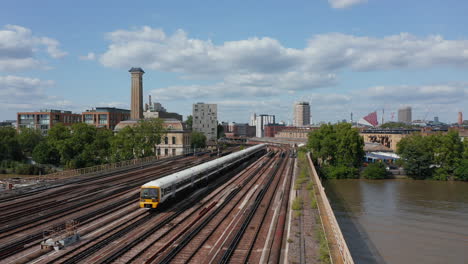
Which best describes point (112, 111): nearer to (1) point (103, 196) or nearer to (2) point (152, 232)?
(1) point (103, 196)

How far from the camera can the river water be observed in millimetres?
24484

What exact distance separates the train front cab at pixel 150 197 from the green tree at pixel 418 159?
54712mm

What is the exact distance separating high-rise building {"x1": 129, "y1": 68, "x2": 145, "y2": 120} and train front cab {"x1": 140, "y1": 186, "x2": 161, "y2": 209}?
10610 centimetres

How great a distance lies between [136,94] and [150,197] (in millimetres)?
109013

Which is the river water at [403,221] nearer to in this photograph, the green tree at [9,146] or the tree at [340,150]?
the tree at [340,150]

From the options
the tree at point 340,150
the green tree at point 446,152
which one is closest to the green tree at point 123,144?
the tree at point 340,150

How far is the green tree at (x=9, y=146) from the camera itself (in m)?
71.9

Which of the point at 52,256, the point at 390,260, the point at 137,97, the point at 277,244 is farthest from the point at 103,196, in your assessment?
the point at 137,97

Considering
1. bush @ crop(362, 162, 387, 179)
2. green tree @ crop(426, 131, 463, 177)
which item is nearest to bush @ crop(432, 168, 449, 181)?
green tree @ crop(426, 131, 463, 177)

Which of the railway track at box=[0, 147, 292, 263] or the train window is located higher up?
the train window

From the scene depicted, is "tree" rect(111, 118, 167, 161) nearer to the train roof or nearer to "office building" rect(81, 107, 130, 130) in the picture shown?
the train roof

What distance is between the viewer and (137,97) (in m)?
127

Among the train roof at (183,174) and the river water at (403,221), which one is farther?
the train roof at (183,174)

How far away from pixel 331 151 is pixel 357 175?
289 inches
